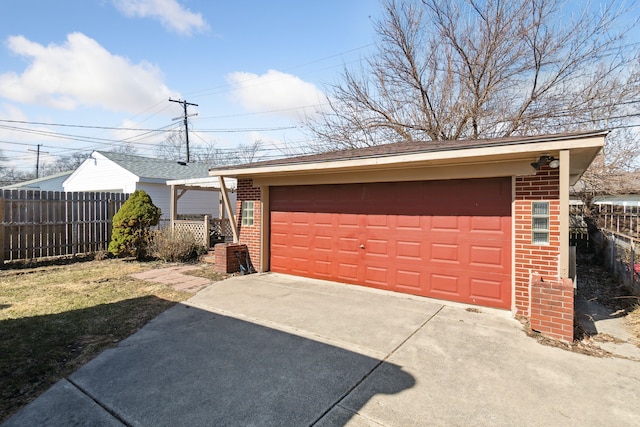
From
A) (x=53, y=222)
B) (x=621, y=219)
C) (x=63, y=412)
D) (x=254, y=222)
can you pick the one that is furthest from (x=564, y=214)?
(x=53, y=222)

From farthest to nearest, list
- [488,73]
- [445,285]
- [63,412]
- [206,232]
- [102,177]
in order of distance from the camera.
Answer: [102,177] < [488,73] < [206,232] < [445,285] < [63,412]

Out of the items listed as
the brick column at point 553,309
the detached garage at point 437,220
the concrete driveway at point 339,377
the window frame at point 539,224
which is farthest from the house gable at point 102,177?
the brick column at point 553,309

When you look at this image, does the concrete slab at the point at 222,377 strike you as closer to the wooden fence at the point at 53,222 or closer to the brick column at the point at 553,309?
the brick column at the point at 553,309

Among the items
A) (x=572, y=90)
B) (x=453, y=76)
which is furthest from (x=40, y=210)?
(x=572, y=90)

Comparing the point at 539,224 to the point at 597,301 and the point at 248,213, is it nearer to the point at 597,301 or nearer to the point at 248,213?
the point at 597,301

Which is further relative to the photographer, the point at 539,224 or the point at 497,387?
the point at 539,224

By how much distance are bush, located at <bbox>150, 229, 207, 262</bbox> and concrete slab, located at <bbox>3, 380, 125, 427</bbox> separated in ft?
23.0

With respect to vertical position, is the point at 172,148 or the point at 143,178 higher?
the point at 172,148

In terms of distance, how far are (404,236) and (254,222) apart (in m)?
3.73

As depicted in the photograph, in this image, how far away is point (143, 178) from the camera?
52.8ft

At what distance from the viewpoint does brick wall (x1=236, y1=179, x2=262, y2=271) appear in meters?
8.23

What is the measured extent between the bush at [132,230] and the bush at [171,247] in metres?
0.34

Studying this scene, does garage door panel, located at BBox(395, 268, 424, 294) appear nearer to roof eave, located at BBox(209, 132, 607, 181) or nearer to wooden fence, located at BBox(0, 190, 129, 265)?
roof eave, located at BBox(209, 132, 607, 181)

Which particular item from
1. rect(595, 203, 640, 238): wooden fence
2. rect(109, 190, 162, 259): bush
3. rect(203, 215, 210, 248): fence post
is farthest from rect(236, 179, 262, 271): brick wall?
rect(595, 203, 640, 238): wooden fence
